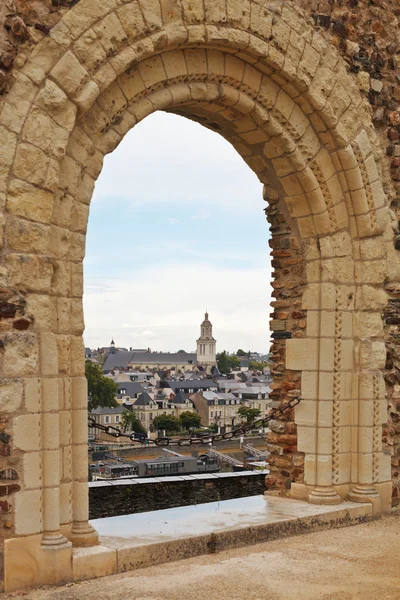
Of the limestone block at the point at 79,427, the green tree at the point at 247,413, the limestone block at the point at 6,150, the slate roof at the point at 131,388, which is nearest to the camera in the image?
the limestone block at the point at 6,150

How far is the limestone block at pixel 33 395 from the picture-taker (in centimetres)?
466

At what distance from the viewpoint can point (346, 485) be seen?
6.88 meters

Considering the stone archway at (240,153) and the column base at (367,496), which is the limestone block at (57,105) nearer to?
the stone archway at (240,153)

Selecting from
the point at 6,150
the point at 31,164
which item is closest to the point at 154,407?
the point at 31,164

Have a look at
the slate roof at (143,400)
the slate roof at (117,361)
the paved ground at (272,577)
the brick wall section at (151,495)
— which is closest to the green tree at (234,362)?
the slate roof at (117,361)

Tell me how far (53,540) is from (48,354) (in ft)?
3.68

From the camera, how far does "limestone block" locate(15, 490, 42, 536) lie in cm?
461

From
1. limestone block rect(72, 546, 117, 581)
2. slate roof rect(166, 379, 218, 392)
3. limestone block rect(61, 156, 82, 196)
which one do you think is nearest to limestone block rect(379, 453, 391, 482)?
limestone block rect(72, 546, 117, 581)

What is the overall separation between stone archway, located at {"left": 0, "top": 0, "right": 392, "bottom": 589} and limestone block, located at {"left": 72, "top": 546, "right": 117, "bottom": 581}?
90mm

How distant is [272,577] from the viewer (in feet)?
16.5


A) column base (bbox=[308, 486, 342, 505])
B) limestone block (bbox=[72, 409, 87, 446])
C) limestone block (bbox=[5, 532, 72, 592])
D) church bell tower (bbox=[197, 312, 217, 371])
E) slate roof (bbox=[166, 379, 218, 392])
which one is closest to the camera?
limestone block (bbox=[5, 532, 72, 592])

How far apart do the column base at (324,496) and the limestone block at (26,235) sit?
332cm

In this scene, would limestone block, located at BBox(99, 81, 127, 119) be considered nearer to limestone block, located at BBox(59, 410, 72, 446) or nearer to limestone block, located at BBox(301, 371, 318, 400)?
limestone block, located at BBox(59, 410, 72, 446)

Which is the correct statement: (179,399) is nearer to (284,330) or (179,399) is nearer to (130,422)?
(130,422)
